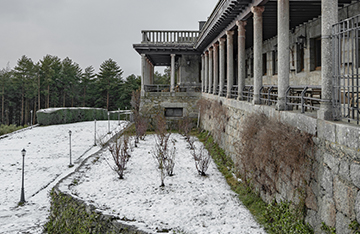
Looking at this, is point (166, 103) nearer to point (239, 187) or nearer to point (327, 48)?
point (239, 187)

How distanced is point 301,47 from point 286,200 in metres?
8.27

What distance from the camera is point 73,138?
2098 cm

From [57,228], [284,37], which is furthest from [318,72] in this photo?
[57,228]

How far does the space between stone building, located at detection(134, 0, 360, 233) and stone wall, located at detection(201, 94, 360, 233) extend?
1 cm

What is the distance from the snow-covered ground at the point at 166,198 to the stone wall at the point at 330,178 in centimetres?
135

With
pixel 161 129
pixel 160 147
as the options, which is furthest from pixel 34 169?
pixel 161 129

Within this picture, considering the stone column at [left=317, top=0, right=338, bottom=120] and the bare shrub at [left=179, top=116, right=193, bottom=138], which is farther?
the bare shrub at [left=179, top=116, right=193, bottom=138]

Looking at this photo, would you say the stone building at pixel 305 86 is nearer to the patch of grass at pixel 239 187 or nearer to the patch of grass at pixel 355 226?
the patch of grass at pixel 355 226

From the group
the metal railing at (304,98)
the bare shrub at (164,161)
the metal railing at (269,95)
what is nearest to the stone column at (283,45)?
the metal railing at (304,98)

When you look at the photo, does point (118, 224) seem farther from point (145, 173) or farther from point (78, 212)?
point (145, 173)

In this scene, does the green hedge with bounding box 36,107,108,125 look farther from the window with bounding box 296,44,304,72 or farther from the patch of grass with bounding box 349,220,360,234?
the patch of grass with bounding box 349,220,360,234

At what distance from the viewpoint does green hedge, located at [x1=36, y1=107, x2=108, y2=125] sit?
28172 millimetres

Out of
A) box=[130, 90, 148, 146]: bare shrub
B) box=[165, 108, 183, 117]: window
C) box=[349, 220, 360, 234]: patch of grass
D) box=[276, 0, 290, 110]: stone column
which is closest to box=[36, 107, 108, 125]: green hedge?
box=[130, 90, 148, 146]: bare shrub

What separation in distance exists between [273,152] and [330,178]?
1.75 meters
